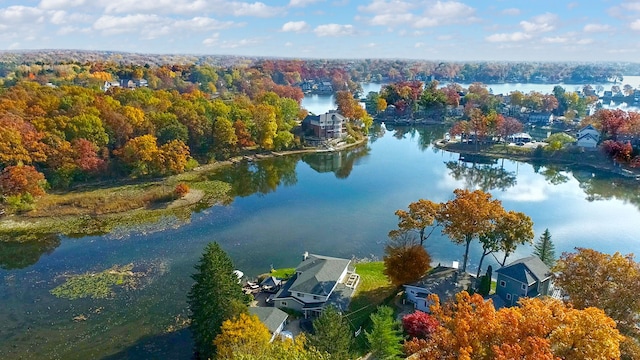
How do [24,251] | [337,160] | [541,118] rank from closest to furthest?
[24,251]
[337,160]
[541,118]

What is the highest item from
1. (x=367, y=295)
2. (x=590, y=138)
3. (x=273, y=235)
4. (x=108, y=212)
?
(x=590, y=138)

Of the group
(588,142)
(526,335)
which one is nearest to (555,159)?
(588,142)

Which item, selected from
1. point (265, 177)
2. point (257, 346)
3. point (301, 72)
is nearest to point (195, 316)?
point (257, 346)

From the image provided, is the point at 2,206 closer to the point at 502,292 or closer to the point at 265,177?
the point at 265,177

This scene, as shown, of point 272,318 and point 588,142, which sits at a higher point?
point 588,142

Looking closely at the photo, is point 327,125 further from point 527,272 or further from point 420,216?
point 527,272

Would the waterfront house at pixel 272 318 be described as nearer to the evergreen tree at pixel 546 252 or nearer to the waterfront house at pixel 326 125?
the evergreen tree at pixel 546 252
